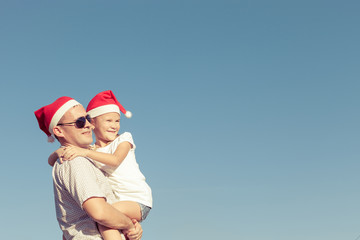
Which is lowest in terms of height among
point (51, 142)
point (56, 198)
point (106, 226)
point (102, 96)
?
point (106, 226)

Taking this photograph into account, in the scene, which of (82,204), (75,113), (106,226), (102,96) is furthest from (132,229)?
(102,96)

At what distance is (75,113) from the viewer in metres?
6.22

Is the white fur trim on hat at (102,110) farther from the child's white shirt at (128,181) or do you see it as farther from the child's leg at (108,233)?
the child's leg at (108,233)

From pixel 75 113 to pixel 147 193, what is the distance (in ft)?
5.13

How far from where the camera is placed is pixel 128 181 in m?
6.66

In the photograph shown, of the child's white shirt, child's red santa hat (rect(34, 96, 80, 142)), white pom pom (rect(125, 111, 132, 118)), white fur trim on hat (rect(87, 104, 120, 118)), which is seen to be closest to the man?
child's red santa hat (rect(34, 96, 80, 142))

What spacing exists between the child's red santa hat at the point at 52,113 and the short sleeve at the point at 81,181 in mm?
814

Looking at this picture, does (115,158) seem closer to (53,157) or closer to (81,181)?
(53,157)

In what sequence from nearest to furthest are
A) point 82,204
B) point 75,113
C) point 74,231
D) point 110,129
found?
point 82,204 → point 74,231 → point 75,113 → point 110,129

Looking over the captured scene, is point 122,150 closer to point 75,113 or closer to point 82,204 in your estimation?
point 75,113

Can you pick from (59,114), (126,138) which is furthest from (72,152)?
(126,138)

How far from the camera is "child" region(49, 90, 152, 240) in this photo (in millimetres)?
6070

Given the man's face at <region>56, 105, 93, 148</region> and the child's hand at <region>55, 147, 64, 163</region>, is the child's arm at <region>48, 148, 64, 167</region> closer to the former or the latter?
the child's hand at <region>55, 147, 64, 163</region>

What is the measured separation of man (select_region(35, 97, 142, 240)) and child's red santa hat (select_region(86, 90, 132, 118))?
93cm
